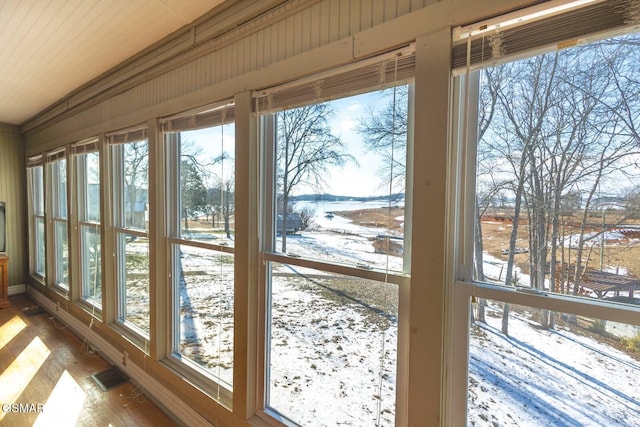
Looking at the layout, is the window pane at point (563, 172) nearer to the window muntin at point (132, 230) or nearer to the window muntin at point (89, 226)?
the window muntin at point (132, 230)

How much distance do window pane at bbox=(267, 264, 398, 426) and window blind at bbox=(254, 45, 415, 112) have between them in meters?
0.82

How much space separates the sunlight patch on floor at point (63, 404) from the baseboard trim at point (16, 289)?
3.40 m

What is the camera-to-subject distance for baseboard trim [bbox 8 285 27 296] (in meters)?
4.80

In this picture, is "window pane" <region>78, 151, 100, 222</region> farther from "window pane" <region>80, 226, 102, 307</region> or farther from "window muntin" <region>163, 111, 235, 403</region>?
"window muntin" <region>163, 111, 235, 403</region>

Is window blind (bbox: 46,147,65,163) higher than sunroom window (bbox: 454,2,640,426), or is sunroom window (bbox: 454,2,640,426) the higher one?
window blind (bbox: 46,147,65,163)

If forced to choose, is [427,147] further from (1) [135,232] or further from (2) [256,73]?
(1) [135,232]

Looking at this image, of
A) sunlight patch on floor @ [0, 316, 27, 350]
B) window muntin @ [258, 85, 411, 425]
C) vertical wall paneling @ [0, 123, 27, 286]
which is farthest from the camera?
vertical wall paneling @ [0, 123, 27, 286]

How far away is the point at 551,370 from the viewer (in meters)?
0.96

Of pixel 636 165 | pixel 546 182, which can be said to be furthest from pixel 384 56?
pixel 636 165

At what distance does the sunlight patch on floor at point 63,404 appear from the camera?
2096mm

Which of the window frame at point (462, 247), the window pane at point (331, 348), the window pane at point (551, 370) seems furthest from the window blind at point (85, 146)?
the window pane at point (551, 370)

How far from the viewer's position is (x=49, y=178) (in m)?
4.08

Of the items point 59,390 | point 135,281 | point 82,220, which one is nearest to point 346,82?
point 135,281

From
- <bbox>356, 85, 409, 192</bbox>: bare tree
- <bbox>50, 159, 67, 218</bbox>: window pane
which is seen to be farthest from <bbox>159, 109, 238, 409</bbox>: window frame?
<bbox>50, 159, 67, 218</bbox>: window pane
